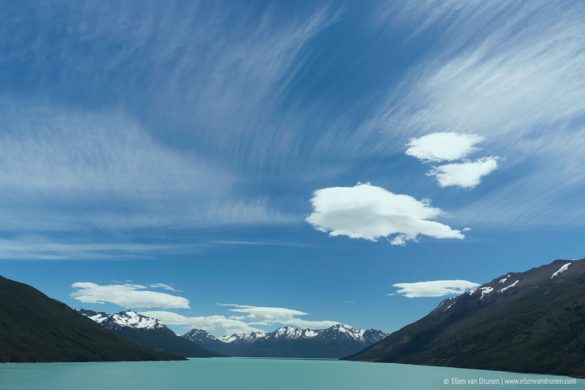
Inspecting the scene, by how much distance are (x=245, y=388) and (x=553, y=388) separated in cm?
11627

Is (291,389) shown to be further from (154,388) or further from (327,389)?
(154,388)

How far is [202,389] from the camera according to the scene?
505ft

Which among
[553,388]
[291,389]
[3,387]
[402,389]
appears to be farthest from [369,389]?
[3,387]

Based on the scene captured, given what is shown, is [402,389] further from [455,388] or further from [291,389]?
[291,389]

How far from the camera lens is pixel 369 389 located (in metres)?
166

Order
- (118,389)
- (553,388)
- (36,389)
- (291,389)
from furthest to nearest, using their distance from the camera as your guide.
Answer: (553,388) < (291,389) < (118,389) < (36,389)

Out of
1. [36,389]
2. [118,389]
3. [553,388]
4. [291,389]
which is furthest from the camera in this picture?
[553,388]

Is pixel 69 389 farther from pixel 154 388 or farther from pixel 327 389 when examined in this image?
pixel 327 389

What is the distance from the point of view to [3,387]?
14212 cm

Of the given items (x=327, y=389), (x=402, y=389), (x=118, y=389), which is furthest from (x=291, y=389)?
(x=118, y=389)

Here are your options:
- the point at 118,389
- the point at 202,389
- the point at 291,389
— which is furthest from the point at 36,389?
the point at 291,389

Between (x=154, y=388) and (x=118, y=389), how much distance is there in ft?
43.6

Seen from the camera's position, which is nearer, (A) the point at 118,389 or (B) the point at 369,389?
→ (A) the point at 118,389

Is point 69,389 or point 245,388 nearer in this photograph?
point 69,389
